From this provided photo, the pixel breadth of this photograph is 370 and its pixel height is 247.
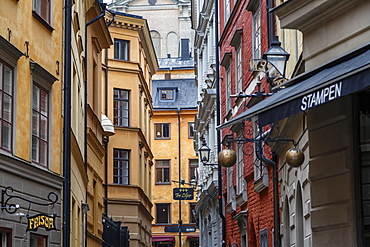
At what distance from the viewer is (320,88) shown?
892 cm

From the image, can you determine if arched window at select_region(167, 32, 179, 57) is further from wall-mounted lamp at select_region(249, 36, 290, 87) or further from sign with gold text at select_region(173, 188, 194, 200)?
wall-mounted lamp at select_region(249, 36, 290, 87)

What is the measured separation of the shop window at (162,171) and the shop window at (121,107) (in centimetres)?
2310

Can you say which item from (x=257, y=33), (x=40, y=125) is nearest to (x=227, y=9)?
(x=257, y=33)

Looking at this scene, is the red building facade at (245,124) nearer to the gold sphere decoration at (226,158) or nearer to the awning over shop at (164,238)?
the gold sphere decoration at (226,158)

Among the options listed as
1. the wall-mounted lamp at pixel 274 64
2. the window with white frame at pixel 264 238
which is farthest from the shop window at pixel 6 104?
the window with white frame at pixel 264 238

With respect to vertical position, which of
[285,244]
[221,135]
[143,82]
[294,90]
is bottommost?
[285,244]

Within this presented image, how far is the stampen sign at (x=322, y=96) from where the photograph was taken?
8.56 metres

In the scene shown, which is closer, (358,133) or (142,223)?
(358,133)

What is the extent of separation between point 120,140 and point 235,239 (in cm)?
1280

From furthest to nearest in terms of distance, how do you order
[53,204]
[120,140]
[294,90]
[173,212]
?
[173,212] → [120,140] → [53,204] → [294,90]

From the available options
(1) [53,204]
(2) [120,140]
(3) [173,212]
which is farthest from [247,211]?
(3) [173,212]

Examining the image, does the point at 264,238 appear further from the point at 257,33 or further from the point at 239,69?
the point at 239,69

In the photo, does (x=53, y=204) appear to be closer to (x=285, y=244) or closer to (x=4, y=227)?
(x=4, y=227)

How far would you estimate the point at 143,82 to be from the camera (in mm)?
42656
